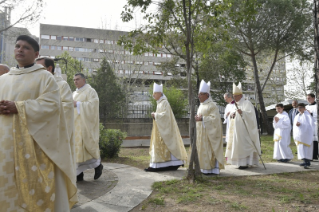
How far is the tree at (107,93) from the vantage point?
52.6 ft

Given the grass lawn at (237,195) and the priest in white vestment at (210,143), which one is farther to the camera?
the priest in white vestment at (210,143)

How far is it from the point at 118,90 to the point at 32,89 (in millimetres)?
13842

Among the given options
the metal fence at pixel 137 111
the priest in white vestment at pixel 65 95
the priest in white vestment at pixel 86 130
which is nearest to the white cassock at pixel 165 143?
the priest in white vestment at pixel 86 130

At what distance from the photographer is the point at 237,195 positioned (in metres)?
4.58

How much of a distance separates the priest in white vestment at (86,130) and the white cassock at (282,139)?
20.0 ft

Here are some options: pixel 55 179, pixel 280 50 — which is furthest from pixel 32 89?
pixel 280 50

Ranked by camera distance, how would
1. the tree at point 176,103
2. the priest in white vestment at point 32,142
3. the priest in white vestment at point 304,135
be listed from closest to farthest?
the priest in white vestment at point 32,142 < the priest in white vestment at point 304,135 < the tree at point 176,103

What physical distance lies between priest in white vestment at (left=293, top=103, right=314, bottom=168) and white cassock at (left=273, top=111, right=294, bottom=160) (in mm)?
519

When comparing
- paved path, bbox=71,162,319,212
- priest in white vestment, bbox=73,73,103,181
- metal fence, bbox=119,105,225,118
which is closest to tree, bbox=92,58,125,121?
metal fence, bbox=119,105,225,118

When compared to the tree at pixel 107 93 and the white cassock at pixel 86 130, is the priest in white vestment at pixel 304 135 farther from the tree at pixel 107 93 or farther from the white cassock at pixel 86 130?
the tree at pixel 107 93

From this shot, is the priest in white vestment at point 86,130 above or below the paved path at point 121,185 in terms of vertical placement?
above

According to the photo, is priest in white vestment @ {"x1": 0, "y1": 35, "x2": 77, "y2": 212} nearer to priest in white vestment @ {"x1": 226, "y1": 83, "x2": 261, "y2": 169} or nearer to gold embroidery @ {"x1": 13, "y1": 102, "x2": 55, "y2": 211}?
gold embroidery @ {"x1": 13, "y1": 102, "x2": 55, "y2": 211}

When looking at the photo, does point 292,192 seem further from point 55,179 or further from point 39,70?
point 39,70

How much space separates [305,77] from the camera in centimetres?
2823
